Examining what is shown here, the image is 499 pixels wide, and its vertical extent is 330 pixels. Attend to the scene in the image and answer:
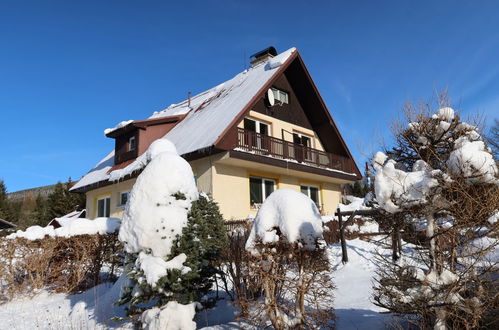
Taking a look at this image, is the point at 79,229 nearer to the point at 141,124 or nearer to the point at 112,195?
the point at 141,124

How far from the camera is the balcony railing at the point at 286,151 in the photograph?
45.3ft

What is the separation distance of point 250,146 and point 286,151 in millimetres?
2312

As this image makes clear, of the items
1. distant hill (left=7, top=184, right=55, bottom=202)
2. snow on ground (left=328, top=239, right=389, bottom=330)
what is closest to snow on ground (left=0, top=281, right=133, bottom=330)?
snow on ground (left=328, top=239, right=389, bottom=330)

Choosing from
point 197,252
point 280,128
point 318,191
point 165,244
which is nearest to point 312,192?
point 318,191

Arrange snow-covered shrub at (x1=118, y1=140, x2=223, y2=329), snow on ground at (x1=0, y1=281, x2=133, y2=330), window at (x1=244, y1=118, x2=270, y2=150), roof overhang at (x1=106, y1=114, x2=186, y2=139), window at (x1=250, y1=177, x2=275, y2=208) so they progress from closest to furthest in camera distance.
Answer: snow-covered shrub at (x1=118, y1=140, x2=223, y2=329) → snow on ground at (x1=0, y1=281, x2=133, y2=330) → window at (x1=244, y1=118, x2=270, y2=150) → window at (x1=250, y1=177, x2=275, y2=208) → roof overhang at (x1=106, y1=114, x2=186, y2=139)

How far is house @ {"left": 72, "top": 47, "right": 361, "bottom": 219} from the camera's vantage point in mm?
13445

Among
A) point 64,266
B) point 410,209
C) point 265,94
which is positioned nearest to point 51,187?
point 265,94

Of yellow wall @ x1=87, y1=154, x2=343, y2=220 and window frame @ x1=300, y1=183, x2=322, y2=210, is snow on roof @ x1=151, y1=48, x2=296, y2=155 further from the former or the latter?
window frame @ x1=300, y1=183, x2=322, y2=210

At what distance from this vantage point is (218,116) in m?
14.8

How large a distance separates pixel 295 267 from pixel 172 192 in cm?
227

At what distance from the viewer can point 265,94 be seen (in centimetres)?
1642

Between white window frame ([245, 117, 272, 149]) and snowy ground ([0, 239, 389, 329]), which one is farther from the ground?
white window frame ([245, 117, 272, 149])

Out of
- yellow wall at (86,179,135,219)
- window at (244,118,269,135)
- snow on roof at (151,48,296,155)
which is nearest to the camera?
snow on roof at (151,48,296,155)

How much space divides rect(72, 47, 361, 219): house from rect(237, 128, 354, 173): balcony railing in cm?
4
